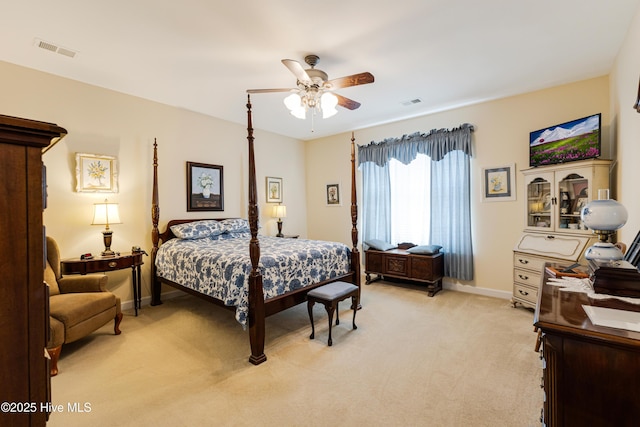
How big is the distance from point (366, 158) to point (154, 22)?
3.85 m

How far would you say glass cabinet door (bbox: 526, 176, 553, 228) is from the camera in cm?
351

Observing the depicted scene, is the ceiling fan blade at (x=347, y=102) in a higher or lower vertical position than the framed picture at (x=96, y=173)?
higher

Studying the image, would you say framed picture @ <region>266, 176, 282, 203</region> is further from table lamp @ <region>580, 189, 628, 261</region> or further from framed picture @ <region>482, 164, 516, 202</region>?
table lamp @ <region>580, 189, 628, 261</region>

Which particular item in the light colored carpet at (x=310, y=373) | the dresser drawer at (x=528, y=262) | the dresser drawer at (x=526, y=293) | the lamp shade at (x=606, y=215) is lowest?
the light colored carpet at (x=310, y=373)

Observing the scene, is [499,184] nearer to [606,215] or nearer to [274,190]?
[606,215]

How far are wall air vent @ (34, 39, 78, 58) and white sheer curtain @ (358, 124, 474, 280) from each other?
4.29 meters

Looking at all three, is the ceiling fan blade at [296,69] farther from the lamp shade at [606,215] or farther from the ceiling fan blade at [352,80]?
the lamp shade at [606,215]

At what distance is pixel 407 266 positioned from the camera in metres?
4.52

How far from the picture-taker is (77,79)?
341cm

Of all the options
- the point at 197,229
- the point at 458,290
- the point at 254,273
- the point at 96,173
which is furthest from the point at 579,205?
the point at 96,173

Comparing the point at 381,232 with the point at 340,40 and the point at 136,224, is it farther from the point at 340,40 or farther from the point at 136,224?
the point at 136,224

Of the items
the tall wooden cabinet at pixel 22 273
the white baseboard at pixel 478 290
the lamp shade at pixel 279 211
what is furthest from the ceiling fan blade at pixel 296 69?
the white baseboard at pixel 478 290

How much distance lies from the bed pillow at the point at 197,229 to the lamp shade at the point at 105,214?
741mm

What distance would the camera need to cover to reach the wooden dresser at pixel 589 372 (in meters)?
0.93
